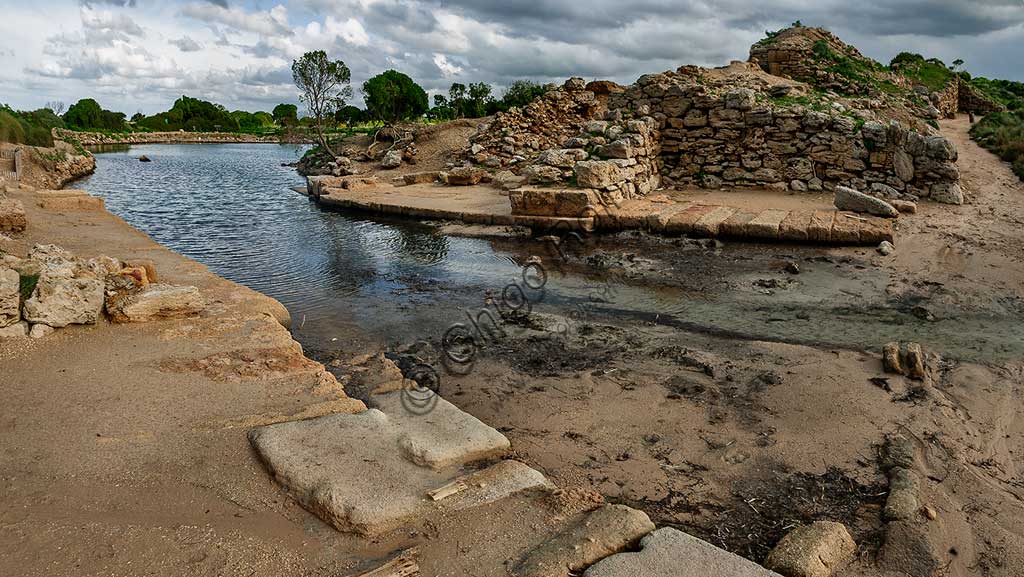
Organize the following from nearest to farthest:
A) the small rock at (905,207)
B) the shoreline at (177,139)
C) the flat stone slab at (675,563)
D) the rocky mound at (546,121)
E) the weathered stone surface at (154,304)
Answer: the flat stone slab at (675,563)
the weathered stone surface at (154,304)
the small rock at (905,207)
the rocky mound at (546,121)
the shoreline at (177,139)

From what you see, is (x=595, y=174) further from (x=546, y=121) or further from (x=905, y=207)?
(x=546, y=121)

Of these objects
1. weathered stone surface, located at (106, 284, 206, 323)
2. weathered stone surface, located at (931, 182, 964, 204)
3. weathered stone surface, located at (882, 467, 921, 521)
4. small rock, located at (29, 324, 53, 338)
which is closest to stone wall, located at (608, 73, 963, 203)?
weathered stone surface, located at (931, 182, 964, 204)

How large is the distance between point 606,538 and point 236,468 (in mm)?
1747

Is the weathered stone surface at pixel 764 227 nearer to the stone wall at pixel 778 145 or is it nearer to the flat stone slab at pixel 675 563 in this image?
the stone wall at pixel 778 145

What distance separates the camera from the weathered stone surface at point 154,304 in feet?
15.5

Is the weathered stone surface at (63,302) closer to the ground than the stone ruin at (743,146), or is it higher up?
closer to the ground

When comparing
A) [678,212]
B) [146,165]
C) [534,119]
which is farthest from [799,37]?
Result: [146,165]

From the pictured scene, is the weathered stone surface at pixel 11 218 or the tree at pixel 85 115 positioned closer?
the weathered stone surface at pixel 11 218

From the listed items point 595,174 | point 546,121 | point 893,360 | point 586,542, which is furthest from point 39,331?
point 546,121

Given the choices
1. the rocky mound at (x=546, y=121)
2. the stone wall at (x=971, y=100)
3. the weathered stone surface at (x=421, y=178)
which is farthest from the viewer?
the stone wall at (x=971, y=100)

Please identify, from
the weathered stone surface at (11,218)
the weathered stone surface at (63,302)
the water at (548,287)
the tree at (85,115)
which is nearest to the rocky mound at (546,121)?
the water at (548,287)

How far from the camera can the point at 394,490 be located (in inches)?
110

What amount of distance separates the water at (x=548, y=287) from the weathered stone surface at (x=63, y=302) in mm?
1666

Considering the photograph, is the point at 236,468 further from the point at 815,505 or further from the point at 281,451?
the point at 815,505
